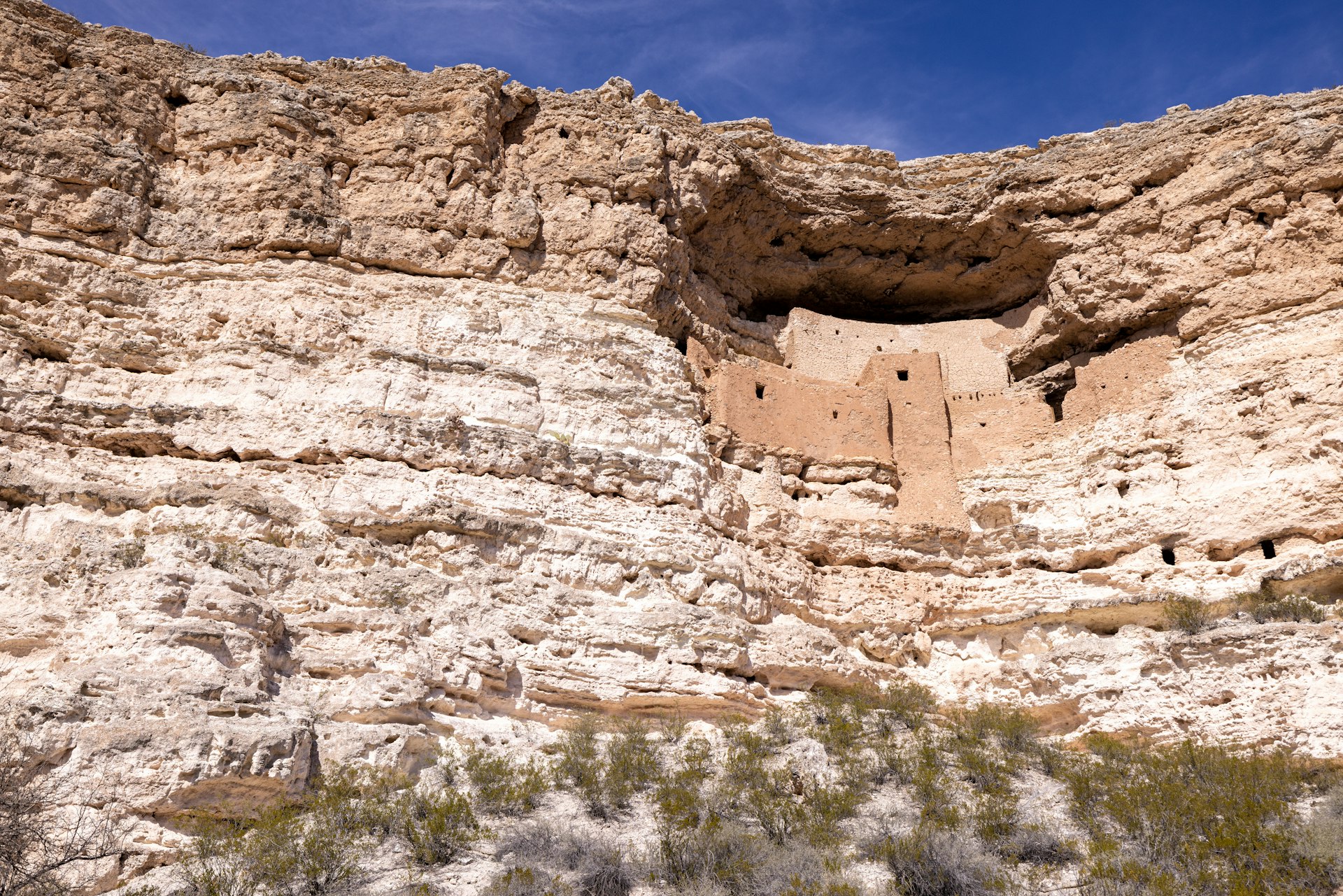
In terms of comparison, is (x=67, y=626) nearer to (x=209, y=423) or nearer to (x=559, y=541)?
(x=209, y=423)

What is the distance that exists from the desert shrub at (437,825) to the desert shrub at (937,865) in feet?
10.4

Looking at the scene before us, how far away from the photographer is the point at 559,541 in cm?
1266

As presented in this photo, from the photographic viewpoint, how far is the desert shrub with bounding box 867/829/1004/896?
25.9ft

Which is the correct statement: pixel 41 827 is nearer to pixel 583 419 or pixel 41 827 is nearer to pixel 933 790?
pixel 933 790

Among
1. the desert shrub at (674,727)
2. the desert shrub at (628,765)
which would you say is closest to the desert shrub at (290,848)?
the desert shrub at (628,765)

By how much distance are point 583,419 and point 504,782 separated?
5635 millimetres

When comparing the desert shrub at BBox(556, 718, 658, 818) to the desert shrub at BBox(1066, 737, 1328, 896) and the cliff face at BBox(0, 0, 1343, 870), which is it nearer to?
the cliff face at BBox(0, 0, 1343, 870)

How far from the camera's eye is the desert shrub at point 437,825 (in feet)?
27.9

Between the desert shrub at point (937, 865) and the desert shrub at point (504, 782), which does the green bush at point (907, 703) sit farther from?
the desert shrub at point (504, 782)

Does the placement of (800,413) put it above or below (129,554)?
above

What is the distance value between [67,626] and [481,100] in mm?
9783

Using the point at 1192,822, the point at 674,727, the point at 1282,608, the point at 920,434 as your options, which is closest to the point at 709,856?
the point at 674,727

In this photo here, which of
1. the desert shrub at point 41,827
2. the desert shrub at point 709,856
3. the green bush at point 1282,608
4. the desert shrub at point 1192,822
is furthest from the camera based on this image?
the green bush at point 1282,608

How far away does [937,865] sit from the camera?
8148 mm
